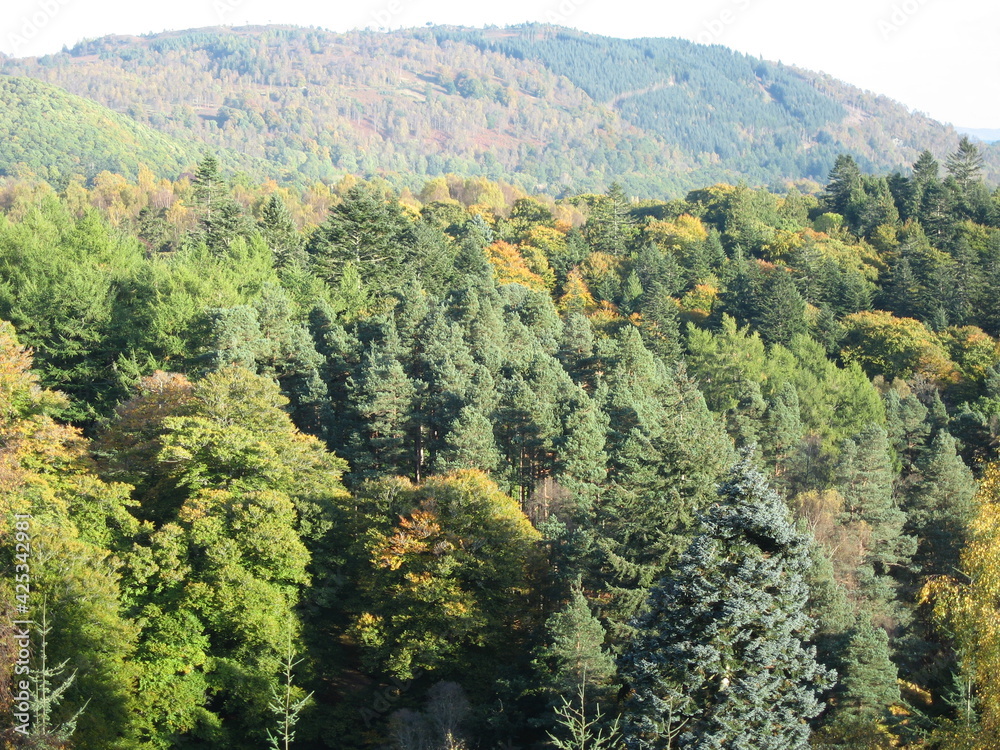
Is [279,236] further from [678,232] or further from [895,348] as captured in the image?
[895,348]

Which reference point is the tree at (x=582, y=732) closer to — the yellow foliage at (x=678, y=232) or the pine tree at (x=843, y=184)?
the yellow foliage at (x=678, y=232)

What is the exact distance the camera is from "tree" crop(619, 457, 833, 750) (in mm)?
18609

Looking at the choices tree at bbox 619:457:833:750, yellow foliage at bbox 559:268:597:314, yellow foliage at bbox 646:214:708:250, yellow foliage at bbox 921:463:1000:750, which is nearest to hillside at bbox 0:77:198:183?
yellow foliage at bbox 646:214:708:250

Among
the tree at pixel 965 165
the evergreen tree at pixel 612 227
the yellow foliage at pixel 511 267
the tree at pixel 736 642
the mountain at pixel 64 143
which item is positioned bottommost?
the mountain at pixel 64 143

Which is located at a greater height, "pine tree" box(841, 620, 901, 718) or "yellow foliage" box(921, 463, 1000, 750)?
"yellow foliage" box(921, 463, 1000, 750)

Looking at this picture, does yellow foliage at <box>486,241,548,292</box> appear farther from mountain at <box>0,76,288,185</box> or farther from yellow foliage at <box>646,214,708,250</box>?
mountain at <box>0,76,288,185</box>

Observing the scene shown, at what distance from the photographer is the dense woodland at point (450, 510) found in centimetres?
1980

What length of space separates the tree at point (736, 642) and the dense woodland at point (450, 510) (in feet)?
0.23

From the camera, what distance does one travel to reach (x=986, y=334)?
227 feet

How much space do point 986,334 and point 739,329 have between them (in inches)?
717

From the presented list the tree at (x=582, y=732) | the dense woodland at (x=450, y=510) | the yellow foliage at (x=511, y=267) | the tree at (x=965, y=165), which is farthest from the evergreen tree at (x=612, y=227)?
the tree at (x=582, y=732)

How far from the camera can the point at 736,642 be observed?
62.5ft

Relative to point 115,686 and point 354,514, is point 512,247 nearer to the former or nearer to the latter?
point 354,514

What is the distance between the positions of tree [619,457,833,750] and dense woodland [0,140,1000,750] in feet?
0.23
